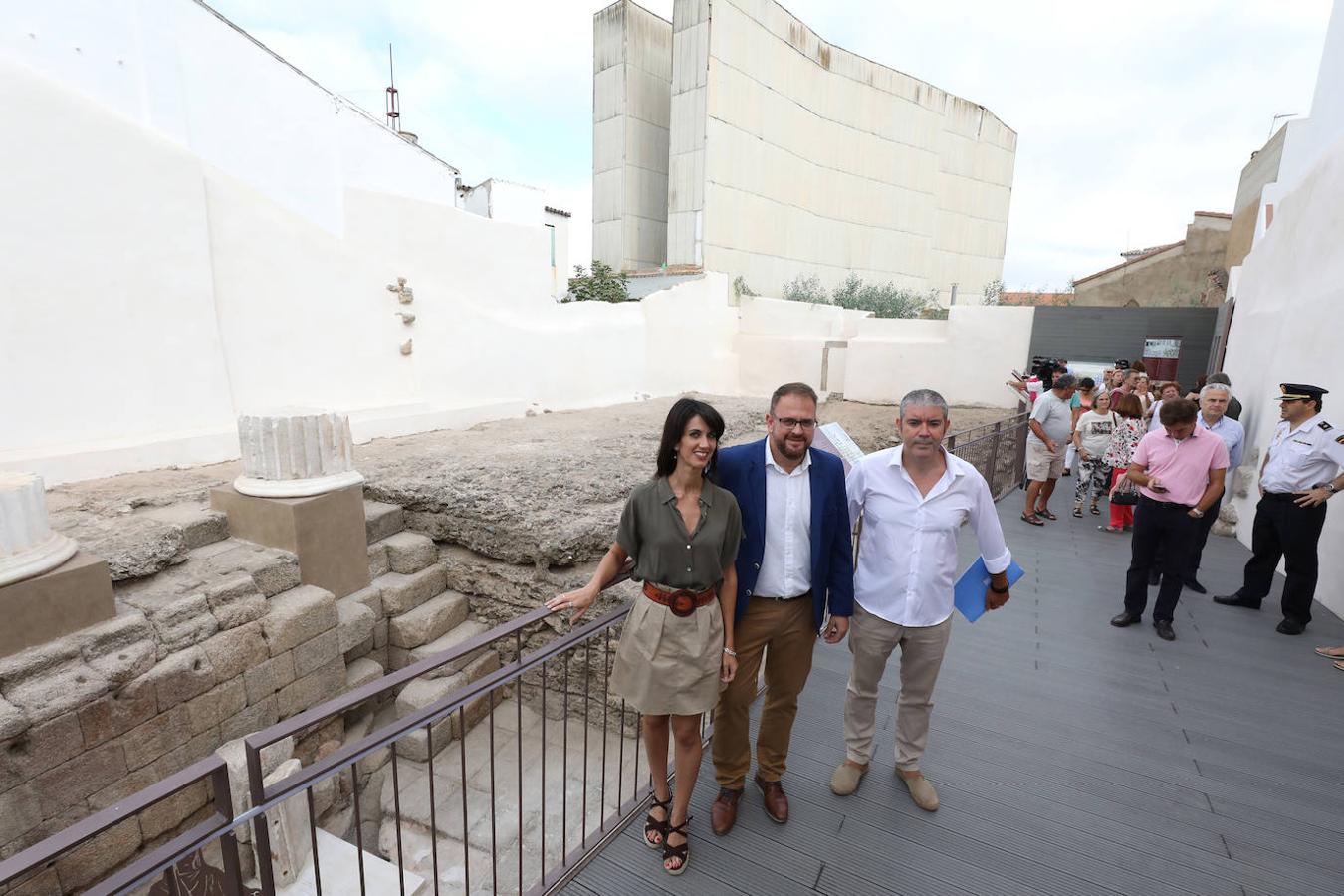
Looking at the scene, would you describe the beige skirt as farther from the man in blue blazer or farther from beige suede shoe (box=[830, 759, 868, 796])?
beige suede shoe (box=[830, 759, 868, 796])

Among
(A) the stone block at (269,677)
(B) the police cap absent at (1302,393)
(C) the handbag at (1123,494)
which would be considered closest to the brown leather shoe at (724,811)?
(A) the stone block at (269,677)

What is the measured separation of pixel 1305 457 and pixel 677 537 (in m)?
4.67

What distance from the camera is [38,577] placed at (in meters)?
3.34

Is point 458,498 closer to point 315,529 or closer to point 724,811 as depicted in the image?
point 315,529

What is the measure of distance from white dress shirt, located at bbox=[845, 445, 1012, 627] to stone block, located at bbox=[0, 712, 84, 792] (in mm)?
4142

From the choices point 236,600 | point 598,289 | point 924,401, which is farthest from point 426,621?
point 598,289

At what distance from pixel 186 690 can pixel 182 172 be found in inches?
221

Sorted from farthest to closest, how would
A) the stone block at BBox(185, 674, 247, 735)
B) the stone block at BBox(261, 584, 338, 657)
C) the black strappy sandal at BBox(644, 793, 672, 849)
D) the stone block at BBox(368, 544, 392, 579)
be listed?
the stone block at BBox(368, 544, 392, 579), the stone block at BBox(261, 584, 338, 657), the stone block at BBox(185, 674, 247, 735), the black strappy sandal at BBox(644, 793, 672, 849)

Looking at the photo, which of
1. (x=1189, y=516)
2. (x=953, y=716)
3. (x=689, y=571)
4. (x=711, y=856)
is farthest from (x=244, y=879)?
(x=1189, y=516)

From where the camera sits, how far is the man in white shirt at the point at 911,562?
2.54 m

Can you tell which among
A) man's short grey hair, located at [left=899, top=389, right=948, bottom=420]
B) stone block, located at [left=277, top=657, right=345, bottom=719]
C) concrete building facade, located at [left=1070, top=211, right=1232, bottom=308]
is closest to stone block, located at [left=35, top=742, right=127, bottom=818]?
stone block, located at [left=277, top=657, right=345, bottom=719]

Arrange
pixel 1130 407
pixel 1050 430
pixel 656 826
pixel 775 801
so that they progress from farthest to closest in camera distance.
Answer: pixel 1050 430 < pixel 1130 407 < pixel 775 801 < pixel 656 826

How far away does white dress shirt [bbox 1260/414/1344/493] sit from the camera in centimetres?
411

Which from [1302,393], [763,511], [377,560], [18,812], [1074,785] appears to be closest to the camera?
[763,511]
